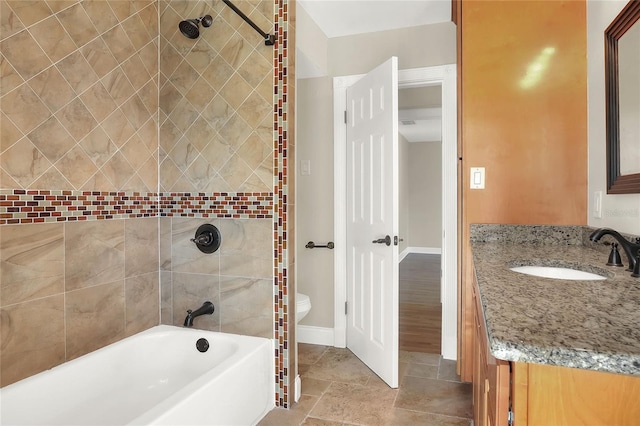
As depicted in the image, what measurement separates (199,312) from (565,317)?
6.19ft

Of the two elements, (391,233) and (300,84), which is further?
(300,84)

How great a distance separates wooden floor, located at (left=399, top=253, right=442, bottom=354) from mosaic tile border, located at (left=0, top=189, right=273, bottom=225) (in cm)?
181

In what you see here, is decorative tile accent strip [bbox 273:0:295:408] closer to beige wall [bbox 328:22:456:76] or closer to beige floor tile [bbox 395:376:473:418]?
beige floor tile [bbox 395:376:473:418]

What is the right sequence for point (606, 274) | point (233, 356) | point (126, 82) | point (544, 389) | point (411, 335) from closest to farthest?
1. point (544, 389)
2. point (606, 274)
3. point (233, 356)
4. point (126, 82)
5. point (411, 335)

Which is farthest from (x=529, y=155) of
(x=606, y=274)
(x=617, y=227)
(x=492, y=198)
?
(x=606, y=274)

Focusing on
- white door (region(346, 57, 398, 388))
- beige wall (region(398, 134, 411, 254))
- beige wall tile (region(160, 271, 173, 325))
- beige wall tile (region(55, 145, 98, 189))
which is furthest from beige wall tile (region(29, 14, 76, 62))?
beige wall (region(398, 134, 411, 254))

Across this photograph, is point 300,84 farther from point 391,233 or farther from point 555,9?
point 555,9

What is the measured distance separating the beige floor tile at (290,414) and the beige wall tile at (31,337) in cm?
104

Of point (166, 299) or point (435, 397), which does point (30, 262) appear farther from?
point (435, 397)

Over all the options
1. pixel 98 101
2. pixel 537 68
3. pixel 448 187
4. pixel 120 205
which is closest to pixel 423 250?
pixel 448 187

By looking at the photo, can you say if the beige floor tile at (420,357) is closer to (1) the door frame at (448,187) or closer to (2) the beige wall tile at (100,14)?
(1) the door frame at (448,187)

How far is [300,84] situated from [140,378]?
245 cm

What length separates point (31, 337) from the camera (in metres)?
1.63

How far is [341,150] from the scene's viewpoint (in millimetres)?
3178
